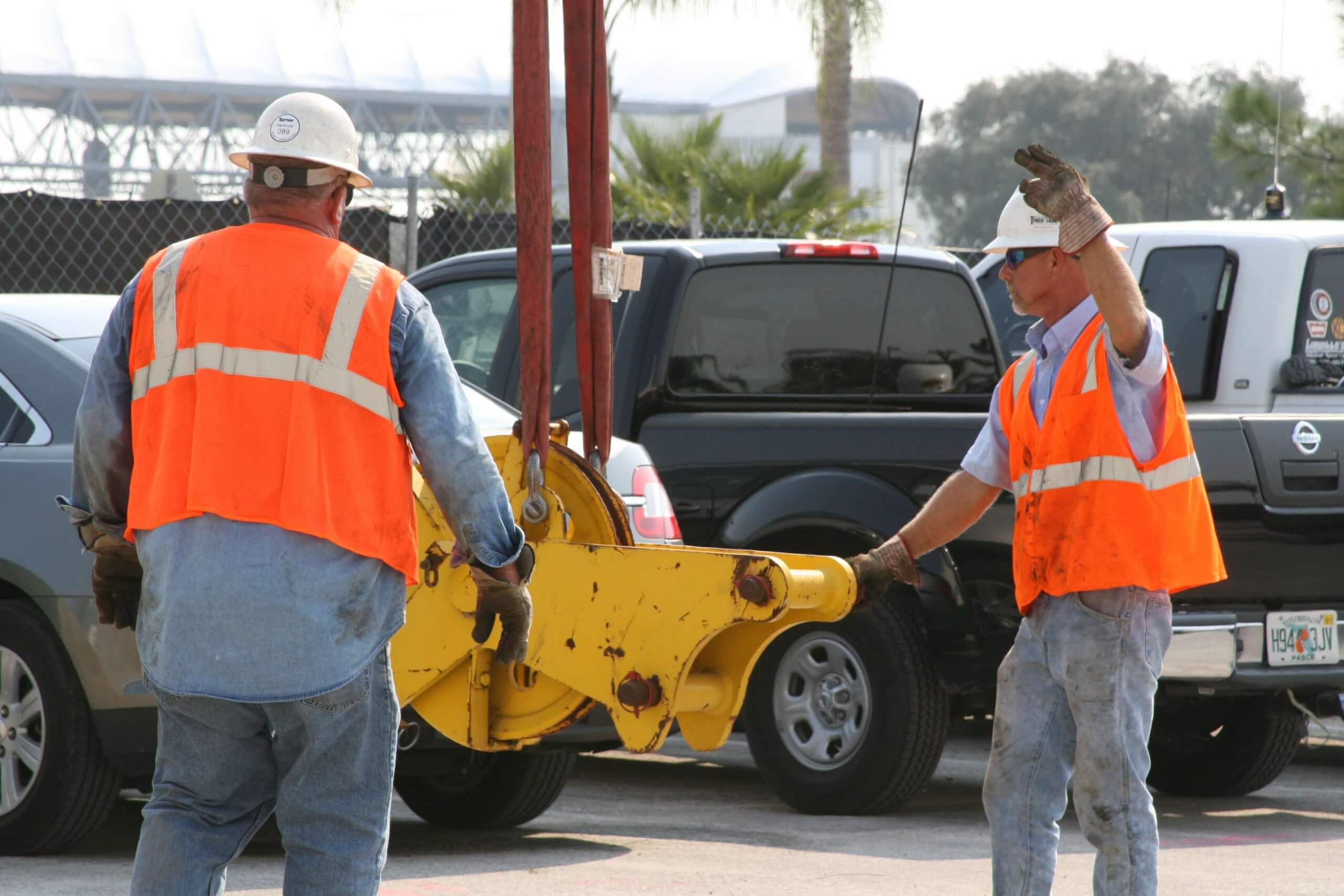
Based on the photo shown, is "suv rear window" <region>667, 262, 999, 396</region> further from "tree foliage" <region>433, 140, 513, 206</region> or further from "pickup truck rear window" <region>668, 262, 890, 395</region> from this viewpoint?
"tree foliage" <region>433, 140, 513, 206</region>

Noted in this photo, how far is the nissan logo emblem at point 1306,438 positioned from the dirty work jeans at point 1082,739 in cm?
248

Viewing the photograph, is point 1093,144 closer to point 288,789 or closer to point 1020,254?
point 1020,254

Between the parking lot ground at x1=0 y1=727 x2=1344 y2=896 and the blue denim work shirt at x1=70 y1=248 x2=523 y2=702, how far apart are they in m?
2.06

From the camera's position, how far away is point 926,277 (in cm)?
838

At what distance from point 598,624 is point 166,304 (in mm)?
1650

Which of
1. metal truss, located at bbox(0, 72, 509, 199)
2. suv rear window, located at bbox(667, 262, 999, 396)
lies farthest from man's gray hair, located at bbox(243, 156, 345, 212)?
metal truss, located at bbox(0, 72, 509, 199)

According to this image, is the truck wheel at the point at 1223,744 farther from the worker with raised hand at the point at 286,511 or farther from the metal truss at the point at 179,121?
the metal truss at the point at 179,121

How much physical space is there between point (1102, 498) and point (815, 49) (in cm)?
1945

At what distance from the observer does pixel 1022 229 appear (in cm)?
471

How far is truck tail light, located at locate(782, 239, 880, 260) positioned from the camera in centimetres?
807

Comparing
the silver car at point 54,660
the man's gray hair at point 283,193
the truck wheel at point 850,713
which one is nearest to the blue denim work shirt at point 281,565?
the man's gray hair at point 283,193

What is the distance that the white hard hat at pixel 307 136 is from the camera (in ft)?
12.6

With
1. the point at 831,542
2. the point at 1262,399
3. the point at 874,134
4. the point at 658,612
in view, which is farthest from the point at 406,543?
the point at 874,134

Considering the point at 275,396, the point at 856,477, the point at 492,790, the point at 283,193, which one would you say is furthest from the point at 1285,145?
the point at 275,396
